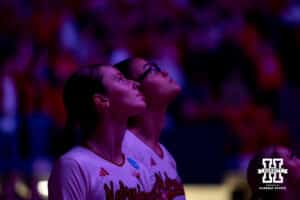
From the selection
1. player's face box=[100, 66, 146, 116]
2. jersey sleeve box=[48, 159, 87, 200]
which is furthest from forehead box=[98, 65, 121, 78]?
jersey sleeve box=[48, 159, 87, 200]

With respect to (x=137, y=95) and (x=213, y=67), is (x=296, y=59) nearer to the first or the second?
(x=213, y=67)

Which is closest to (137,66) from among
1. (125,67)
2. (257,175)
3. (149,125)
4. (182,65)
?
(125,67)

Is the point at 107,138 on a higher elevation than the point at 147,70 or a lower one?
lower

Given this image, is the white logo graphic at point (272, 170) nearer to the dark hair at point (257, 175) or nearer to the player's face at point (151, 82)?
the dark hair at point (257, 175)

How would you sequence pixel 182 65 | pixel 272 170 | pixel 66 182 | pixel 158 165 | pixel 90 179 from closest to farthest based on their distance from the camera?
pixel 272 170, pixel 66 182, pixel 90 179, pixel 158 165, pixel 182 65

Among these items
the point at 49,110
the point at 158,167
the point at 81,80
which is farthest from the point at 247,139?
the point at 81,80

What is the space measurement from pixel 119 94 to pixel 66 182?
54 cm

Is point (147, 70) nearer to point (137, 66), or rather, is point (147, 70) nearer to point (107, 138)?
point (137, 66)

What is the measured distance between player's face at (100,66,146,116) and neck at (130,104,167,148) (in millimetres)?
772

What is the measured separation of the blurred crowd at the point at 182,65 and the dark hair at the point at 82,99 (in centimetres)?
671

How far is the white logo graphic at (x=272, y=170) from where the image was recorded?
3848mm

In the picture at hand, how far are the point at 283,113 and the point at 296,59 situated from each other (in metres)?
1.42

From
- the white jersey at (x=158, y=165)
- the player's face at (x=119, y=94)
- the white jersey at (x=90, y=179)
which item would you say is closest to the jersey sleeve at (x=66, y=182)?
the white jersey at (x=90, y=179)

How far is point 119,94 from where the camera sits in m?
4.73
